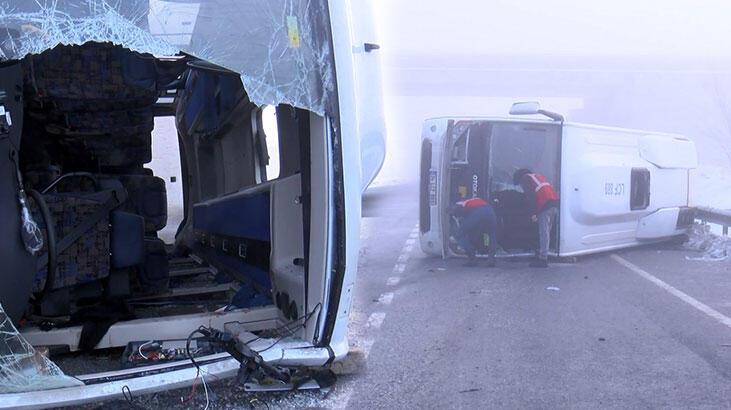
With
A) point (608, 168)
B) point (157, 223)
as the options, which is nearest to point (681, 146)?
point (608, 168)

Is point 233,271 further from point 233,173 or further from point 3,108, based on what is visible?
Answer: point 3,108

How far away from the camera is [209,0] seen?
11.4ft

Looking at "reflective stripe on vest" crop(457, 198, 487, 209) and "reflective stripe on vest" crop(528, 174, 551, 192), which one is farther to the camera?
"reflective stripe on vest" crop(457, 198, 487, 209)

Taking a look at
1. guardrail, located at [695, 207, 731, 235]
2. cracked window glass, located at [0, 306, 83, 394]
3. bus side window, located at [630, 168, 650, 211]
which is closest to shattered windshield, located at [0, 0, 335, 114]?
cracked window glass, located at [0, 306, 83, 394]

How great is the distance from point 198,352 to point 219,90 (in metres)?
3.08

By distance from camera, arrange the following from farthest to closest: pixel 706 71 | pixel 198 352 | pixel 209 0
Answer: pixel 706 71 < pixel 198 352 < pixel 209 0

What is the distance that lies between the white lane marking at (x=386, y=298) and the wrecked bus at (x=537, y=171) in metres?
2.09

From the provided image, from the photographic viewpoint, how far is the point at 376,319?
688 cm

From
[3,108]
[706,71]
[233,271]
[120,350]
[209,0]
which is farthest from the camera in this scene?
[706,71]

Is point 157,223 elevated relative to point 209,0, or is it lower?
lower

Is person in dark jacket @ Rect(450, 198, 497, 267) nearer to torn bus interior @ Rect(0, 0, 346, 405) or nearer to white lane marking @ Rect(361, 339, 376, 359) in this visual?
torn bus interior @ Rect(0, 0, 346, 405)

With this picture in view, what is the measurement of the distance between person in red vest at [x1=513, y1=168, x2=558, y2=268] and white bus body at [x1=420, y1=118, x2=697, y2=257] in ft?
0.44

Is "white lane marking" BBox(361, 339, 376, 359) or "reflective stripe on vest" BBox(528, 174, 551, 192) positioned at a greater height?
"reflective stripe on vest" BBox(528, 174, 551, 192)

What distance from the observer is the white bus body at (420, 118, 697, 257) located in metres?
9.73
